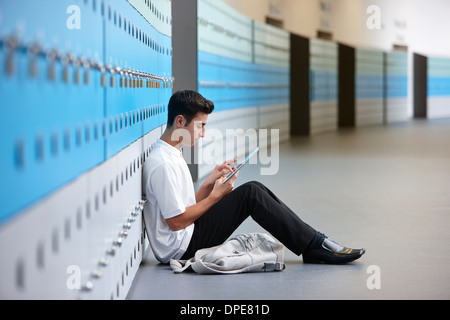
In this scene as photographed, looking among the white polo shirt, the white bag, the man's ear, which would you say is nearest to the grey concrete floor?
the white bag

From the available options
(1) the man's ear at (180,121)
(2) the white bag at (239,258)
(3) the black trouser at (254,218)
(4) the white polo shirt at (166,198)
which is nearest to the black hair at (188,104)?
(1) the man's ear at (180,121)

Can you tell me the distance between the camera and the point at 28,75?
2.05 meters

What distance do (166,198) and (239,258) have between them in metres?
0.58

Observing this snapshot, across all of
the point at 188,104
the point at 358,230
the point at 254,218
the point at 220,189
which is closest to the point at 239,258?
the point at 254,218

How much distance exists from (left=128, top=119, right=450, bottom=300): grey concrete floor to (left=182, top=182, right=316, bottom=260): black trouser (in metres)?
0.20

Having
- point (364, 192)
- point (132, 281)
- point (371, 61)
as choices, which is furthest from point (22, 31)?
point (371, 61)

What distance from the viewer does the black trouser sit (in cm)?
443

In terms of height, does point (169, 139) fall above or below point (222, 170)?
above

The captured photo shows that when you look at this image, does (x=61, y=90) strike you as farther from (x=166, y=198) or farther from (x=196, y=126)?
(x=196, y=126)

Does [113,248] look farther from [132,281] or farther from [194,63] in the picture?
[194,63]

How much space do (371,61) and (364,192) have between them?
17.4m

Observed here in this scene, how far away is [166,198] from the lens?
4.23 metres

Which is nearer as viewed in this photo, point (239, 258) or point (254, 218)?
point (239, 258)

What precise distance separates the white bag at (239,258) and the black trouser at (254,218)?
8cm
